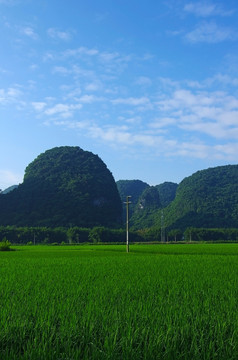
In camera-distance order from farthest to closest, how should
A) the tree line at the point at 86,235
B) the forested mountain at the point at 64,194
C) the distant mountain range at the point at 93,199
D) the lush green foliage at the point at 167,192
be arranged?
1. the lush green foliage at the point at 167,192
2. the distant mountain range at the point at 93,199
3. the forested mountain at the point at 64,194
4. the tree line at the point at 86,235

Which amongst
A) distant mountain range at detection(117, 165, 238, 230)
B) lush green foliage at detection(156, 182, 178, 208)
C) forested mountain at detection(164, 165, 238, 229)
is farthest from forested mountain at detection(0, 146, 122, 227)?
lush green foliage at detection(156, 182, 178, 208)

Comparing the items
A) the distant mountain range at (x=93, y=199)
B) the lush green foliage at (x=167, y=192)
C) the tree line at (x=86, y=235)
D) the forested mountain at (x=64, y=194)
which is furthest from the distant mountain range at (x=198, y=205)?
the forested mountain at (x=64, y=194)

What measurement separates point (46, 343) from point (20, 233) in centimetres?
5912

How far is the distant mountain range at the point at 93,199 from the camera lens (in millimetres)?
79062

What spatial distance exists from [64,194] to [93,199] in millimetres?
7633

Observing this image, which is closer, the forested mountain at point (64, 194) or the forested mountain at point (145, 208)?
the forested mountain at point (64, 194)

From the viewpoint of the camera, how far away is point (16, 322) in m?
3.43

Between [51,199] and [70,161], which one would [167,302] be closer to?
[51,199]

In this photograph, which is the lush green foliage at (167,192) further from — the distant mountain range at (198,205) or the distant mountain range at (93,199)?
the distant mountain range at (93,199)

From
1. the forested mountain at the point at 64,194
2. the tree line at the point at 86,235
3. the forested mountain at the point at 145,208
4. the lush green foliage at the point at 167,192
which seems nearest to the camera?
the tree line at the point at 86,235

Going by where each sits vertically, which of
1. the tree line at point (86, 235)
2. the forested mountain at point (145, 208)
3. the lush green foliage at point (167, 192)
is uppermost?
the lush green foliage at point (167, 192)

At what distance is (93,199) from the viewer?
86875mm

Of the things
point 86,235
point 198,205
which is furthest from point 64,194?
point 198,205

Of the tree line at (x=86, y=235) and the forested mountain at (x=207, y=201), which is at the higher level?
the forested mountain at (x=207, y=201)
